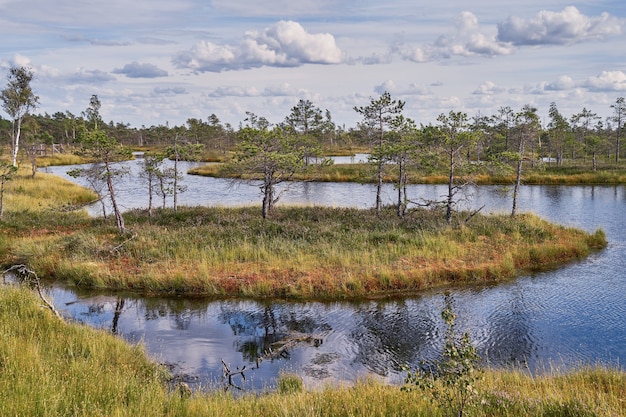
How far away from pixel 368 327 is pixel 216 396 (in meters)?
7.60

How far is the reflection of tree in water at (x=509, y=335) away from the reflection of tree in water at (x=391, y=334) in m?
1.82

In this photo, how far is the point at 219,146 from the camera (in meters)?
124

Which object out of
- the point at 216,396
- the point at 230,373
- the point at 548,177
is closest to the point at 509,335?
the point at 230,373

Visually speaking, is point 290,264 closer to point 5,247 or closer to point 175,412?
point 175,412

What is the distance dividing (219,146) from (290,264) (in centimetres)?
10646

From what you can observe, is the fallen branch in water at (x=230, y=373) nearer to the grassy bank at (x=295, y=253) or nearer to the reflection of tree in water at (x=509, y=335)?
the grassy bank at (x=295, y=253)

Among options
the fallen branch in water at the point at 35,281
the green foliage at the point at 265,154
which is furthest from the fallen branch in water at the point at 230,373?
the green foliage at the point at 265,154

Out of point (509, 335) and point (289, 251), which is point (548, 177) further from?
point (509, 335)

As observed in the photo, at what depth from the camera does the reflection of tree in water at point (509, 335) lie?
14031 mm

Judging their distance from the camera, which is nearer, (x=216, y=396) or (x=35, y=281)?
(x=216, y=396)

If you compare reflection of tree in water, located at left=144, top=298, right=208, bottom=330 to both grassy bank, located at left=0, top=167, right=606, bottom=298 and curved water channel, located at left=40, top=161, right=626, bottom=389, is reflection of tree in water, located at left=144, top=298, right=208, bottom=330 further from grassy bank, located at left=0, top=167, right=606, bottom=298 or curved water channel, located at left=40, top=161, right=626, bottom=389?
grassy bank, located at left=0, top=167, right=606, bottom=298

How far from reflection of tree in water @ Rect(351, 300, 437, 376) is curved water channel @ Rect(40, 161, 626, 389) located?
3 cm

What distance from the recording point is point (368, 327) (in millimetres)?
16250

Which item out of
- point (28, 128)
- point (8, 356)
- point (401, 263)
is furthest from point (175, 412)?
point (28, 128)
